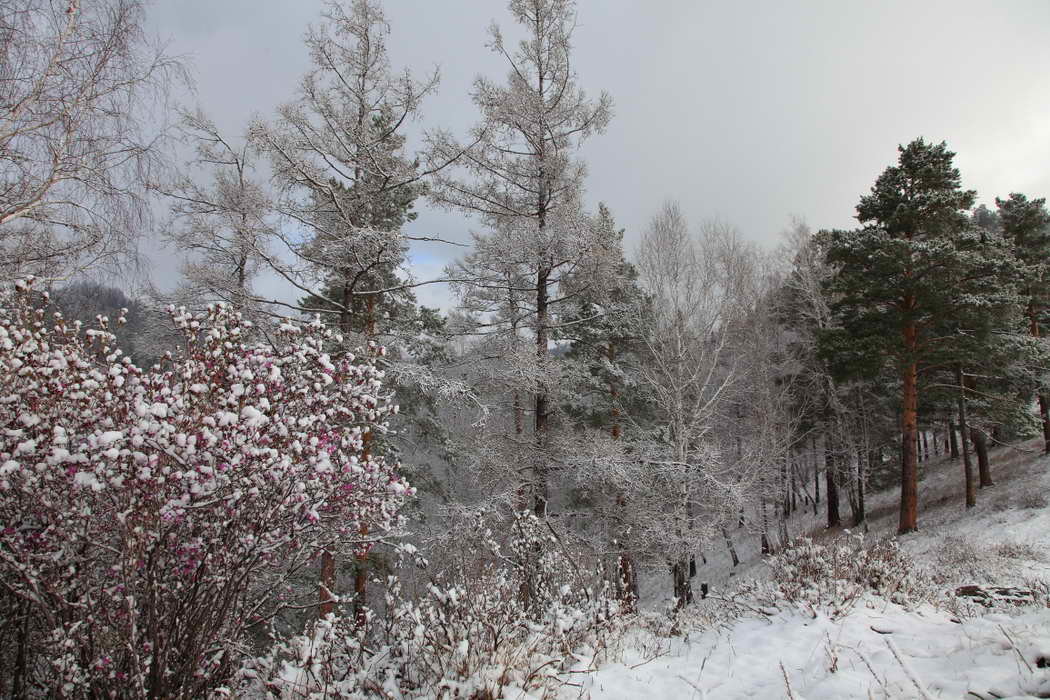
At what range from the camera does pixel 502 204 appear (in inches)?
372

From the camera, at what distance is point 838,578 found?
5410 millimetres

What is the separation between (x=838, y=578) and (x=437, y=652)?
14.8 ft

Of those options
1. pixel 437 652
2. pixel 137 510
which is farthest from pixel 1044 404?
pixel 137 510

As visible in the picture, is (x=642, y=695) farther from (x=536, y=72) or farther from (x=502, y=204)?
(x=536, y=72)

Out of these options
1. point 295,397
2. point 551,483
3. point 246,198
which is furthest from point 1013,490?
point 246,198

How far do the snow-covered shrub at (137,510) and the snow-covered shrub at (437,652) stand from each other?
42 centimetres

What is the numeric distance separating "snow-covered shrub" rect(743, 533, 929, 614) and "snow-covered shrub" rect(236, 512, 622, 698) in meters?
2.32

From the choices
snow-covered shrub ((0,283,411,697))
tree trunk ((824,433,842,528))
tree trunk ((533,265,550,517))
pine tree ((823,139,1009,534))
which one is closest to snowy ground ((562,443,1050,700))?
snow-covered shrub ((0,283,411,697))

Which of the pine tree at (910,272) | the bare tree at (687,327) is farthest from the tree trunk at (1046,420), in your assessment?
the bare tree at (687,327)

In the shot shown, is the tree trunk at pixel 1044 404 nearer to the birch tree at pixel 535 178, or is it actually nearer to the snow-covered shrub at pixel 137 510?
the birch tree at pixel 535 178

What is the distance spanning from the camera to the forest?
2791mm

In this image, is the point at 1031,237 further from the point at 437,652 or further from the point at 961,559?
the point at 437,652

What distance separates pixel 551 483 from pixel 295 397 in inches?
256

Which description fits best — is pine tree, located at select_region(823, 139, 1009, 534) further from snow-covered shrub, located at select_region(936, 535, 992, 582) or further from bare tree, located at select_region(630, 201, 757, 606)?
bare tree, located at select_region(630, 201, 757, 606)
